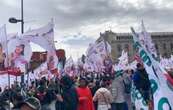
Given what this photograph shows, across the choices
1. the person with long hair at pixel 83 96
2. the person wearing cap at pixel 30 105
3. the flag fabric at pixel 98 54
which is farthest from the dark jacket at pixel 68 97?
the flag fabric at pixel 98 54

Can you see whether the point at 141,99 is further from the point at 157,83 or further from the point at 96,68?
the point at 96,68

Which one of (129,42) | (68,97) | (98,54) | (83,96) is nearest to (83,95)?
(83,96)

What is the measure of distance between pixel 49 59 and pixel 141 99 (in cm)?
812

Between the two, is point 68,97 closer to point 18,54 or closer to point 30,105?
point 30,105

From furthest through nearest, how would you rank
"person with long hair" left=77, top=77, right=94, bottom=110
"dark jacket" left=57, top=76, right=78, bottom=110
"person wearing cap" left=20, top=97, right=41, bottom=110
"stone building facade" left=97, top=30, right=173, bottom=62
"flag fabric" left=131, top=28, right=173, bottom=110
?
"stone building facade" left=97, top=30, right=173, bottom=62 → "person with long hair" left=77, top=77, right=94, bottom=110 → "dark jacket" left=57, top=76, right=78, bottom=110 → "flag fabric" left=131, top=28, right=173, bottom=110 → "person wearing cap" left=20, top=97, right=41, bottom=110

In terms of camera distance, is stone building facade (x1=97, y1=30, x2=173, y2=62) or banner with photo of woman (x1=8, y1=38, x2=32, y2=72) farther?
stone building facade (x1=97, y1=30, x2=173, y2=62)

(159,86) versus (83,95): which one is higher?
(159,86)

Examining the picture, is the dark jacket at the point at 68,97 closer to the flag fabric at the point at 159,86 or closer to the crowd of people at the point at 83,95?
the crowd of people at the point at 83,95

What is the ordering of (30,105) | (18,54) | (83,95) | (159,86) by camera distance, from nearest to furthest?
(30,105), (159,86), (83,95), (18,54)

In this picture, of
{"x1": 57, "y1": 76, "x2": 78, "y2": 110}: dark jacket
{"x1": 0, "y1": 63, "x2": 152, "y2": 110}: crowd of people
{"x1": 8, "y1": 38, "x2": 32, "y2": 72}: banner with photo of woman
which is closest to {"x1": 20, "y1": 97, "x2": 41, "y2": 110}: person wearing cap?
{"x1": 0, "y1": 63, "x2": 152, "y2": 110}: crowd of people

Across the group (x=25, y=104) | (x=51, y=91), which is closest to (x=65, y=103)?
(x=51, y=91)

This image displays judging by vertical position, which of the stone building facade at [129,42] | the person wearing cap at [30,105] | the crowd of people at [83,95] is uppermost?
the stone building facade at [129,42]

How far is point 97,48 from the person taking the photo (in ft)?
110

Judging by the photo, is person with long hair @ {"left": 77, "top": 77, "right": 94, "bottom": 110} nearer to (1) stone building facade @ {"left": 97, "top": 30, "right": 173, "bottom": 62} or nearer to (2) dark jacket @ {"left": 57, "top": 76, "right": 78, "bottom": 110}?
(2) dark jacket @ {"left": 57, "top": 76, "right": 78, "bottom": 110}
